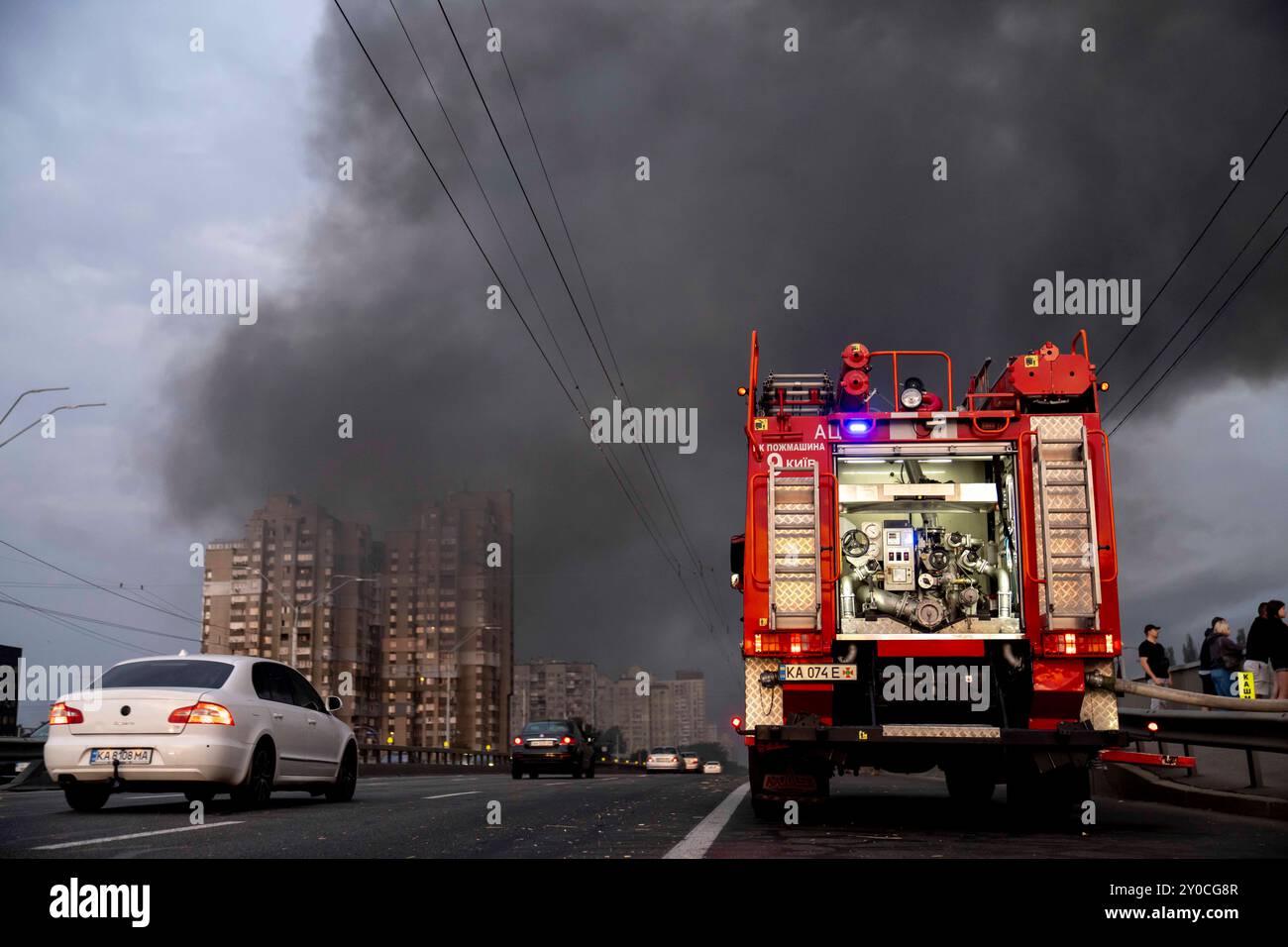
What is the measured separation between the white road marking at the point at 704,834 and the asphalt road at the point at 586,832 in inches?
0.6

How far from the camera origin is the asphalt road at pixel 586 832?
762 centimetres

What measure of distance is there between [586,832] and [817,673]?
2.34 meters

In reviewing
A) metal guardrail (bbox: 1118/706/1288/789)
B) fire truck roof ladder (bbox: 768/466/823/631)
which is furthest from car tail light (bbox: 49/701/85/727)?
metal guardrail (bbox: 1118/706/1288/789)

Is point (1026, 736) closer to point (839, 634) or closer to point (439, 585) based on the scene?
point (839, 634)

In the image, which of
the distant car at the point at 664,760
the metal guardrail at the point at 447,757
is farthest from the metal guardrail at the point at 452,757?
the distant car at the point at 664,760

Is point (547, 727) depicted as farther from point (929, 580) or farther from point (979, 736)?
point (979, 736)

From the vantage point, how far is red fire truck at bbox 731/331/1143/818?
10.0 metres

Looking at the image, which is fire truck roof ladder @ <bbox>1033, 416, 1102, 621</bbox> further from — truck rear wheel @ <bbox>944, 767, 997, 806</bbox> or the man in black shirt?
the man in black shirt

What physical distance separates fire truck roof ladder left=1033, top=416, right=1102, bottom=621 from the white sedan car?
289 inches

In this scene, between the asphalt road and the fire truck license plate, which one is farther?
the fire truck license plate

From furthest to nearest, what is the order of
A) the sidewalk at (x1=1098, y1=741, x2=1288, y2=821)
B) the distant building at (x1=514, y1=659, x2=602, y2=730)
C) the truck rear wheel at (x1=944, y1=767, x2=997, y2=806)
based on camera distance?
the distant building at (x1=514, y1=659, x2=602, y2=730) → the truck rear wheel at (x1=944, y1=767, x2=997, y2=806) → the sidewalk at (x1=1098, y1=741, x2=1288, y2=821)
